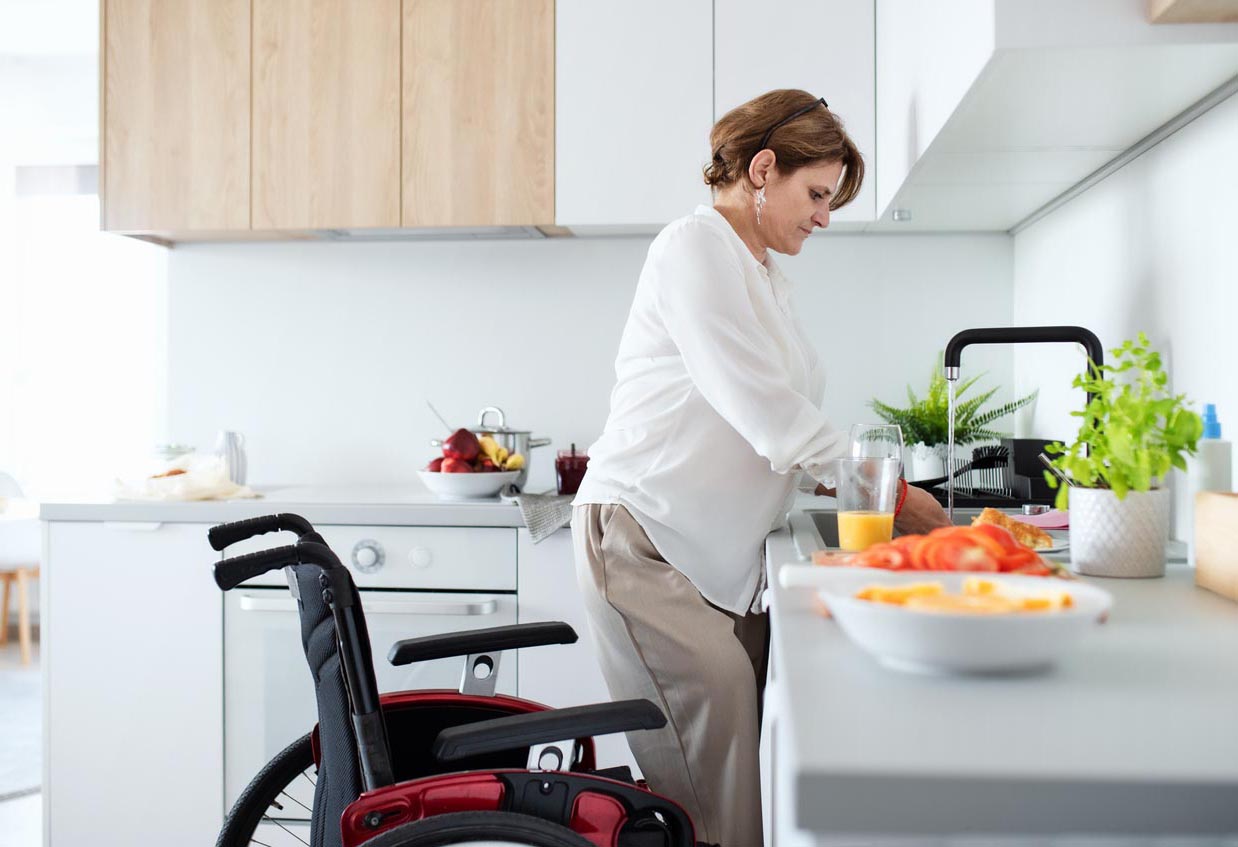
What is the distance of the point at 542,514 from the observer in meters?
2.22

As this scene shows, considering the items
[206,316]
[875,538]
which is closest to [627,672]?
[875,538]

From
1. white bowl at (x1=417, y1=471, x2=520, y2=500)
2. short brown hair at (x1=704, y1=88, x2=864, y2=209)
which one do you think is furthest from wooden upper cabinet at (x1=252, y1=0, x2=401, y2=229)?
short brown hair at (x1=704, y1=88, x2=864, y2=209)

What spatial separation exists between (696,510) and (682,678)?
0.81ft

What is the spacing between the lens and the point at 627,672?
1.59 meters

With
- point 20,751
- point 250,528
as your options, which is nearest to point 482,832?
point 250,528

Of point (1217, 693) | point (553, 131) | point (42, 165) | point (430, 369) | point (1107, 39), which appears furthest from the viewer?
point (42, 165)

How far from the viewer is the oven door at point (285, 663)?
2252 millimetres

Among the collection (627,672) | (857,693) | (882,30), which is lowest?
(627,672)

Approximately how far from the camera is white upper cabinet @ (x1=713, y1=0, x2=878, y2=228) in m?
2.41

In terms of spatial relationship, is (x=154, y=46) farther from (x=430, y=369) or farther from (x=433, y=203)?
(x=430, y=369)

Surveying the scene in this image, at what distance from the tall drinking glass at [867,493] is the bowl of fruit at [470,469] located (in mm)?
1156

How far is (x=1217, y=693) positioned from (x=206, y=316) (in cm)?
274

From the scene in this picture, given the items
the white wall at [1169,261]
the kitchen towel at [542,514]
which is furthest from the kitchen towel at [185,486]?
the white wall at [1169,261]

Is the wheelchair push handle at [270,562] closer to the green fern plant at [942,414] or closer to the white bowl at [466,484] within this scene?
the white bowl at [466,484]
